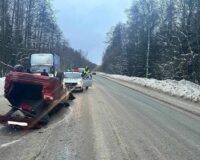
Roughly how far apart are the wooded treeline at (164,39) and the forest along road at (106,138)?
89.3ft

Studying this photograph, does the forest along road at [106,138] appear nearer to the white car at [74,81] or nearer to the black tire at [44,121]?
the black tire at [44,121]

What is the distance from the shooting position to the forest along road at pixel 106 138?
28.4 ft

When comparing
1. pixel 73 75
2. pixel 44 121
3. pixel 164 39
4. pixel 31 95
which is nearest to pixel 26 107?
pixel 44 121

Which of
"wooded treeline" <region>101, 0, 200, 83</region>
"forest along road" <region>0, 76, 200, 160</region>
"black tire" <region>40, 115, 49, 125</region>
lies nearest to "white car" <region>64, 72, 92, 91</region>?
"wooded treeline" <region>101, 0, 200, 83</region>

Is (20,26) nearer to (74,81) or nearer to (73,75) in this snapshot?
(73,75)

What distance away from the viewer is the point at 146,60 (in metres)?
59.6

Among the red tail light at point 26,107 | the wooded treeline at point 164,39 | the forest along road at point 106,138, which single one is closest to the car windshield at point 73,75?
the wooded treeline at point 164,39

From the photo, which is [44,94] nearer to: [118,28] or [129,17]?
[129,17]

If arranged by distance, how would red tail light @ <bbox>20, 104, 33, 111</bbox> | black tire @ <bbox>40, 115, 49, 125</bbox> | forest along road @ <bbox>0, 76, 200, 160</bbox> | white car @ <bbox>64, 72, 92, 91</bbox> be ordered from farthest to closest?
white car @ <bbox>64, 72, 92, 91</bbox> → black tire @ <bbox>40, 115, 49, 125</bbox> → red tail light @ <bbox>20, 104, 33, 111</bbox> → forest along road @ <bbox>0, 76, 200, 160</bbox>

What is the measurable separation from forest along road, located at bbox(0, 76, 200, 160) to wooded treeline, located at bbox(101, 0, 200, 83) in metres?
27.2

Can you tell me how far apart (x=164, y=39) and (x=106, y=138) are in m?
44.3

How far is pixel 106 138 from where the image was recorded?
10602mm

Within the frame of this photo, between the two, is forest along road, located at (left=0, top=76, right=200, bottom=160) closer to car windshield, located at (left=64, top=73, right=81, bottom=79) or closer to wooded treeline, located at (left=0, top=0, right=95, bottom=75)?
car windshield, located at (left=64, top=73, right=81, bottom=79)

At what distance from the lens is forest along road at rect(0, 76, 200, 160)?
8.65 m
